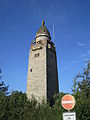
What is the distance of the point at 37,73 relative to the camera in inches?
1272

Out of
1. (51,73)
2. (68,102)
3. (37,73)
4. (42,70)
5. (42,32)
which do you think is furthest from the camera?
(42,32)

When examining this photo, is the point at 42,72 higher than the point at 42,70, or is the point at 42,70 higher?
the point at 42,70

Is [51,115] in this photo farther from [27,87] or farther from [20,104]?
[27,87]

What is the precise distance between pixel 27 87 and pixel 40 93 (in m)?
3.80

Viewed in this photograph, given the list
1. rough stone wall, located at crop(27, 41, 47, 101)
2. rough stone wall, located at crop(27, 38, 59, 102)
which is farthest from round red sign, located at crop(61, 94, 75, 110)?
rough stone wall, located at crop(27, 41, 47, 101)

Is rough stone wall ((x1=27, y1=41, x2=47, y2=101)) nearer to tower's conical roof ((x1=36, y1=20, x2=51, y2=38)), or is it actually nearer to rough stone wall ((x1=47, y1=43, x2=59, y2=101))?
rough stone wall ((x1=47, y1=43, x2=59, y2=101))

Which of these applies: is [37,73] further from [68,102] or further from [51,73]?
[68,102]

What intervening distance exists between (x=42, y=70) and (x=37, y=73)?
4.42ft

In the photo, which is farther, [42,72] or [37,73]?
[37,73]

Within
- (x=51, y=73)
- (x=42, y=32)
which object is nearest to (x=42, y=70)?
(x=51, y=73)

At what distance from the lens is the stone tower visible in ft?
99.8

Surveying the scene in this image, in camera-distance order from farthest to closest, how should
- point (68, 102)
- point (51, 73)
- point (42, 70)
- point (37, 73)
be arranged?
point (51, 73) → point (37, 73) → point (42, 70) → point (68, 102)

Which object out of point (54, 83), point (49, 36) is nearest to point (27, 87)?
point (54, 83)

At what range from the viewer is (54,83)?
33.6m
